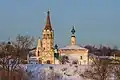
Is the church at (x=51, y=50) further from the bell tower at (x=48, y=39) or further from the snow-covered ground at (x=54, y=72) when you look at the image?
the snow-covered ground at (x=54, y=72)

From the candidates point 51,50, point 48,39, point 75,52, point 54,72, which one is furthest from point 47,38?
point 54,72

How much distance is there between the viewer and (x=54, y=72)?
5934cm

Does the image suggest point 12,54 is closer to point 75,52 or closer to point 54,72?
point 54,72

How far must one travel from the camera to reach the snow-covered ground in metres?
55.5

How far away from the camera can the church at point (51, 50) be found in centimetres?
8156

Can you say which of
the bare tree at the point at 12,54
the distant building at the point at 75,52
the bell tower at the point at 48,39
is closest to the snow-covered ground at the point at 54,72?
the bare tree at the point at 12,54

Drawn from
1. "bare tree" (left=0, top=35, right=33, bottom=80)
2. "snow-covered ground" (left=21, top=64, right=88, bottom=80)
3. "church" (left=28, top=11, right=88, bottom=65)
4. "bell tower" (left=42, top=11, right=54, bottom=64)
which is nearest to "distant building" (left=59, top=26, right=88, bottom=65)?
"church" (left=28, top=11, right=88, bottom=65)

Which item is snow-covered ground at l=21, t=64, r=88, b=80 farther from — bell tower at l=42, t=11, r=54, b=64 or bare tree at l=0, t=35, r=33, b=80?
bell tower at l=42, t=11, r=54, b=64

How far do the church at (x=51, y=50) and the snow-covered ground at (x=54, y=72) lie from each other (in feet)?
55.4

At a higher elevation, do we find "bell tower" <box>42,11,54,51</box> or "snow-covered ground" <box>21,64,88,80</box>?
"bell tower" <box>42,11,54,51</box>

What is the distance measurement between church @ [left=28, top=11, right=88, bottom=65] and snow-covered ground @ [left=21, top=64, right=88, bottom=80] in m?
16.9

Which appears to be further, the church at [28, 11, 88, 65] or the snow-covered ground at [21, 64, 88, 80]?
the church at [28, 11, 88, 65]

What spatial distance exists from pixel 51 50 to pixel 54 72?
26888 millimetres

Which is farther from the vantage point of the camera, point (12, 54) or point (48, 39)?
point (48, 39)
